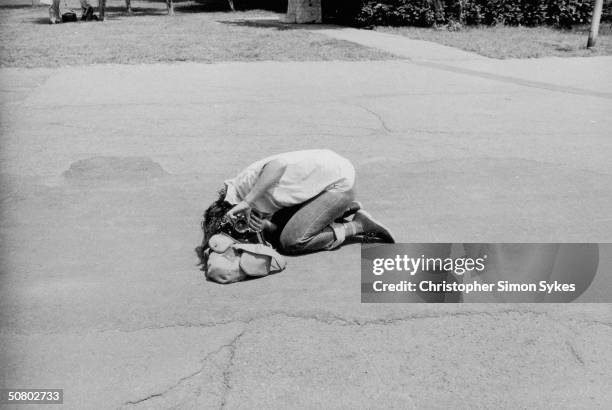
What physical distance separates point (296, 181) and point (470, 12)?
1637cm

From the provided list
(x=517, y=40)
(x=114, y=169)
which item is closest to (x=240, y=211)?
(x=114, y=169)

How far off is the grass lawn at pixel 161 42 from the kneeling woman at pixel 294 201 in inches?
356

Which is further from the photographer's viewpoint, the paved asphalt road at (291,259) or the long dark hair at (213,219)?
the long dark hair at (213,219)

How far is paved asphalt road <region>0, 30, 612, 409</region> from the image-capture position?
11.1 ft

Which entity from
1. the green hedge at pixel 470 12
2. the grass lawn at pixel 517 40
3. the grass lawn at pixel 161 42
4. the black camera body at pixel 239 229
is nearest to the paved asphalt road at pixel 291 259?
the black camera body at pixel 239 229

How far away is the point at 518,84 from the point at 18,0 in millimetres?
30692

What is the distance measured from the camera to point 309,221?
→ 462 centimetres

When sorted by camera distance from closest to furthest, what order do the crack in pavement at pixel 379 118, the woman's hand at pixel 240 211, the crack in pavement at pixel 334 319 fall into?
the crack in pavement at pixel 334 319, the woman's hand at pixel 240 211, the crack in pavement at pixel 379 118

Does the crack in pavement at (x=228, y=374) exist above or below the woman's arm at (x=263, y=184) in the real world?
below

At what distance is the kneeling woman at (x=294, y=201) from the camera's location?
447 cm

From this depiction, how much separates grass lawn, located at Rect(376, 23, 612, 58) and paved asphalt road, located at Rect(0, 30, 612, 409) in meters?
4.33

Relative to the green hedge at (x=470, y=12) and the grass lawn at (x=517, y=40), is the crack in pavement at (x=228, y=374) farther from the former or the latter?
the green hedge at (x=470, y=12)

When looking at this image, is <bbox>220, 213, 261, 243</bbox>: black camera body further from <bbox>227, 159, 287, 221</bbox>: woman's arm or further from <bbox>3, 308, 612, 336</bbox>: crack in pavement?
<bbox>3, 308, 612, 336</bbox>: crack in pavement

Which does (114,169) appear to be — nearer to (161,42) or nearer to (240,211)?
(240,211)
